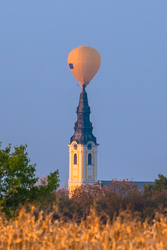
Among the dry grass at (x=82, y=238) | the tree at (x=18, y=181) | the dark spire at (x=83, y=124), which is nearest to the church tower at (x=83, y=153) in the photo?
the dark spire at (x=83, y=124)

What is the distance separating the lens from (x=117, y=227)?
1293 centimetres

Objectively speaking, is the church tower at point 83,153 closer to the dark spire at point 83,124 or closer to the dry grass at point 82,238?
the dark spire at point 83,124

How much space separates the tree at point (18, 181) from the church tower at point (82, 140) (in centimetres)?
10718

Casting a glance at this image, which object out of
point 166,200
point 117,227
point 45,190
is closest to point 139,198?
point 166,200

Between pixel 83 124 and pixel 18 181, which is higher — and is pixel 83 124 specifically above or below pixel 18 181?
above

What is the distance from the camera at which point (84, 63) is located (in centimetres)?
Result: 14588

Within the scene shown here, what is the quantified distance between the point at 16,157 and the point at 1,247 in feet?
94.3

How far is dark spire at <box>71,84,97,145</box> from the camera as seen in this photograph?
503 feet

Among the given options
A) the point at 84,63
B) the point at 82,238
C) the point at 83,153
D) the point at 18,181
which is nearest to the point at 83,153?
the point at 83,153

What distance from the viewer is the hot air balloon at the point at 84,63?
146m

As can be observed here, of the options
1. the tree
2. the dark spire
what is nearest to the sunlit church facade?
the dark spire

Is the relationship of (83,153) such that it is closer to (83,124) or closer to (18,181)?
(83,124)

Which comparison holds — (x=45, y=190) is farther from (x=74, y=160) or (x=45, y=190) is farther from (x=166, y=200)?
(x=74, y=160)

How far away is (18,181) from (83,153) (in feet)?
376
